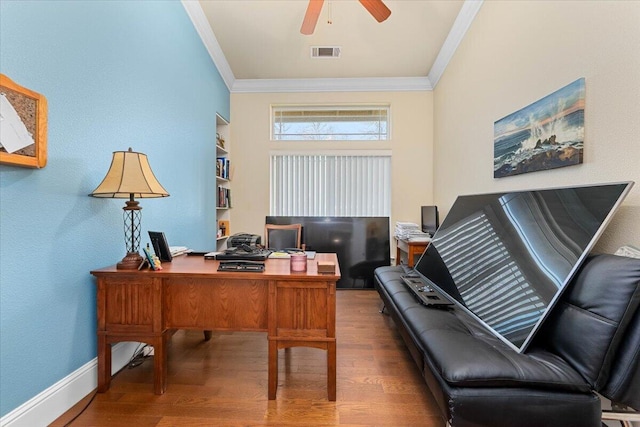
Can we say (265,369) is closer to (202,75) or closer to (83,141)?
(83,141)

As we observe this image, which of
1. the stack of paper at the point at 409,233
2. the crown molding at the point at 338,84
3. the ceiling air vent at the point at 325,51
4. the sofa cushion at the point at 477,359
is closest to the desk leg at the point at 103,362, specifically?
the sofa cushion at the point at 477,359

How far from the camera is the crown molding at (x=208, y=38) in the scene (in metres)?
2.63

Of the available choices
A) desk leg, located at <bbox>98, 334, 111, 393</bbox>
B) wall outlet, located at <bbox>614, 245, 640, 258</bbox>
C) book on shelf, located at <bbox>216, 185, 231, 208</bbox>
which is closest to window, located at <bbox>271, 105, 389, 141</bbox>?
book on shelf, located at <bbox>216, 185, 231, 208</bbox>

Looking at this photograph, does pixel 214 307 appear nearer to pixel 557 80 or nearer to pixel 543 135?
pixel 543 135

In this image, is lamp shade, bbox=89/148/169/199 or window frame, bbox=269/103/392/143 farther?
window frame, bbox=269/103/392/143

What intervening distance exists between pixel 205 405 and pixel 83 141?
1657 mm

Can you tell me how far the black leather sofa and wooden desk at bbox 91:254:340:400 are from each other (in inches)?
24.8

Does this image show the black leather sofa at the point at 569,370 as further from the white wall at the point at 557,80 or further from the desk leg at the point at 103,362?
the desk leg at the point at 103,362

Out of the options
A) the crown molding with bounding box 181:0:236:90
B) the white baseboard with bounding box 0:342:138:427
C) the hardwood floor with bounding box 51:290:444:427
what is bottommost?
the hardwood floor with bounding box 51:290:444:427

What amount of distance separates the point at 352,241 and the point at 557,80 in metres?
2.70

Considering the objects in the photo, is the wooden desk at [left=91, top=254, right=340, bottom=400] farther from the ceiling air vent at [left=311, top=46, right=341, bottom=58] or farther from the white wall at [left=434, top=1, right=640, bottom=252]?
the ceiling air vent at [left=311, top=46, right=341, bottom=58]

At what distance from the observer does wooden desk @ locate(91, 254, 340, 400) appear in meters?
1.51

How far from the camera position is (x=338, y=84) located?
3893mm

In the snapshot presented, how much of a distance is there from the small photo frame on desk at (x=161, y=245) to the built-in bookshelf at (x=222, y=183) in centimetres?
185
